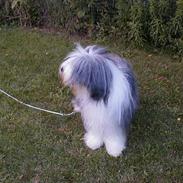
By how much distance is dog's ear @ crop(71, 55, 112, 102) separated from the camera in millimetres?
3709

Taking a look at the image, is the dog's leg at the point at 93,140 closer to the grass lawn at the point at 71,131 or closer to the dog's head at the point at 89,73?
the grass lawn at the point at 71,131

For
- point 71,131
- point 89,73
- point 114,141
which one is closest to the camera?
point 89,73

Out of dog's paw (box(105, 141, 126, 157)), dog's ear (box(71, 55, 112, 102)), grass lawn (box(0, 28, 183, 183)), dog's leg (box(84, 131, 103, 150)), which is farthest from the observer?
dog's leg (box(84, 131, 103, 150))

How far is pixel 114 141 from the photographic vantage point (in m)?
4.16

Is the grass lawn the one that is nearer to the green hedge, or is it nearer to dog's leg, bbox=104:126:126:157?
dog's leg, bbox=104:126:126:157

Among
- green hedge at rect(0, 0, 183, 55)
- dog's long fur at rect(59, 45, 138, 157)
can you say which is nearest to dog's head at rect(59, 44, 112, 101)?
dog's long fur at rect(59, 45, 138, 157)

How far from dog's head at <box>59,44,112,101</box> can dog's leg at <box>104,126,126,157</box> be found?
42cm

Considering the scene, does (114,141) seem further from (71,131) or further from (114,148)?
(71,131)

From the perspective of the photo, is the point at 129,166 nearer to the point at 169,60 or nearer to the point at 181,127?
the point at 181,127

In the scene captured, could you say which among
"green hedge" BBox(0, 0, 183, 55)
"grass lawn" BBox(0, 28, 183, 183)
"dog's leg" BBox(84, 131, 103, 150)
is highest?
"green hedge" BBox(0, 0, 183, 55)

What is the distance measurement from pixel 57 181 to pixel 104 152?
21.7 inches

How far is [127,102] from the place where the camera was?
3.92 m

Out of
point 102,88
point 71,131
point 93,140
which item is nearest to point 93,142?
A: point 93,140

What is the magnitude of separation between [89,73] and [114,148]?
0.84m
